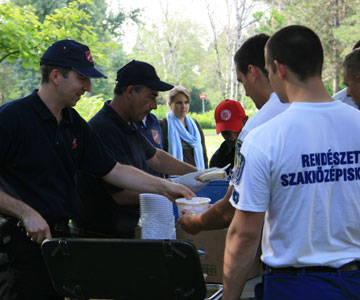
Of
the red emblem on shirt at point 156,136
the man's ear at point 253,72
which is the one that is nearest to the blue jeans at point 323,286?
the man's ear at point 253,72

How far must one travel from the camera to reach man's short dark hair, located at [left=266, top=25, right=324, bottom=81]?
6.18 feet

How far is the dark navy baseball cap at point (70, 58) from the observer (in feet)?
8.93

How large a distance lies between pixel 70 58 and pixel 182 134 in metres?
3.80

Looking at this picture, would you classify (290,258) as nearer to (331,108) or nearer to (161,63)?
(331,108)

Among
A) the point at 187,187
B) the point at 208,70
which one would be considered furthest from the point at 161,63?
the point at 187,187

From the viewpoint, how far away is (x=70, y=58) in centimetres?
274

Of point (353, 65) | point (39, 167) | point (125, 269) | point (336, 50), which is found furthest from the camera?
point (336, 50)

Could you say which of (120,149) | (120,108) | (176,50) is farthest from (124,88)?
(176,50)

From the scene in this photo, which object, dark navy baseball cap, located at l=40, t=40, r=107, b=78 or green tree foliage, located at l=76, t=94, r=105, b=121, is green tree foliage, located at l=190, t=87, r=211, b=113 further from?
dark navy baseball cap, located at l=40, t=40, r=107, b=78

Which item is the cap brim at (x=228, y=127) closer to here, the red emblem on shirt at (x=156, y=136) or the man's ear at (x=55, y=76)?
the red emblem on shirt at (x=156, y=136)

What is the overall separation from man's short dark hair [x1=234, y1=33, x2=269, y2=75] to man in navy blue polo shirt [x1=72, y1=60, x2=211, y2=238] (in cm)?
103

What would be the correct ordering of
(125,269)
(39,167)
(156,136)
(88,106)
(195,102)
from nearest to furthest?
(125,269), (39,167), (156,136), (88,106), (195,102)

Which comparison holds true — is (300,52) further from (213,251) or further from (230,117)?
(230,117)

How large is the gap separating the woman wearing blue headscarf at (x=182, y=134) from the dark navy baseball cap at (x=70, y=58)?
3.69 m
